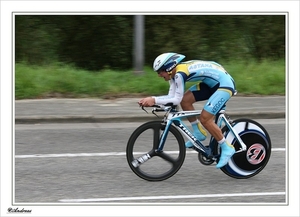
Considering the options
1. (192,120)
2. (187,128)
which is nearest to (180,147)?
(187,128)

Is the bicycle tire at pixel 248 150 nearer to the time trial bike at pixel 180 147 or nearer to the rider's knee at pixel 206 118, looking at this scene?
the time trial bike at pixel 180 147

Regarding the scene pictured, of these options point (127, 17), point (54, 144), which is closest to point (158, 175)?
point (54, 144)

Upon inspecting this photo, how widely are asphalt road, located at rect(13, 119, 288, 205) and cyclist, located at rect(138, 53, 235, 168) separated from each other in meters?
0.50

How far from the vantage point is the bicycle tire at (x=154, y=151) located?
701 centimetres

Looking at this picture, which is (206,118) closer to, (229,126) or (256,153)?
(229,126)

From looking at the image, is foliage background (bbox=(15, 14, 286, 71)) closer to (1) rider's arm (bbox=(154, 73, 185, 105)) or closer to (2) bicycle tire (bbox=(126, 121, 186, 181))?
(2) bicycle tire (bbox=(126, 121, 186, 181))

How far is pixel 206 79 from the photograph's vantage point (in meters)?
7.06

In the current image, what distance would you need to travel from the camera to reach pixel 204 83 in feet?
23.8

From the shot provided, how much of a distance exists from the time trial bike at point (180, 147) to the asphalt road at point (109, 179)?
156mm

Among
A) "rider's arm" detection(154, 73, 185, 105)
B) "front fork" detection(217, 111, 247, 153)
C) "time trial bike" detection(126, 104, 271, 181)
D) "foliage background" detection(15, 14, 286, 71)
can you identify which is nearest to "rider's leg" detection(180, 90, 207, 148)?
"time trial bike" detection(126, 104, 271, 181)

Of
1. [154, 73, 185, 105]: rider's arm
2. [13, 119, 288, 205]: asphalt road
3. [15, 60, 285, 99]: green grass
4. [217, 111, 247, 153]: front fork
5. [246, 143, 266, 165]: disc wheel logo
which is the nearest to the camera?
[13, 119, 288, 205]: asphalt road

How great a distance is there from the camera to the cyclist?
6793 millimetres

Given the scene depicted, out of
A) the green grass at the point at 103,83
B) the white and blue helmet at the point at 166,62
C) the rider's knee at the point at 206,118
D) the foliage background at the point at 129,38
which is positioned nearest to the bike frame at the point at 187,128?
the rider's knee at the point at 206,118

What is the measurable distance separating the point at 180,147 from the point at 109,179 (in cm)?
101
